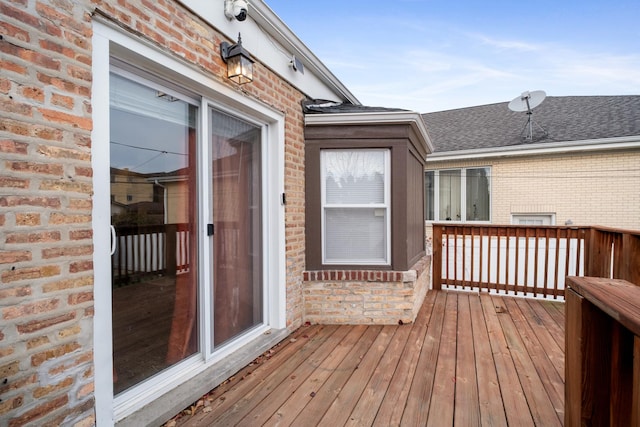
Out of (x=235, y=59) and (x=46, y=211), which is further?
(x=235, y=59)

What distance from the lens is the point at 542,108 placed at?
29.0ft

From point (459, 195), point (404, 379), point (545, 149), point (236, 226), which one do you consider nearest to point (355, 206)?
point (236, 226)

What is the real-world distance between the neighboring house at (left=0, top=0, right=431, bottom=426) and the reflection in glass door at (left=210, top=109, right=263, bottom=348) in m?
0.02

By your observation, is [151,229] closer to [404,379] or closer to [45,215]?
[45,215]

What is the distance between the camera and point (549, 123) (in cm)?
805

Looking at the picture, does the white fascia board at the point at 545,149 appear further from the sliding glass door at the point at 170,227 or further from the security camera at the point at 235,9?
the security camera at the point at 235,9

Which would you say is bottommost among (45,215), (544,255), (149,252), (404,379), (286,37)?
(404,379)

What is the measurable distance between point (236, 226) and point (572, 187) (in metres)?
7.64

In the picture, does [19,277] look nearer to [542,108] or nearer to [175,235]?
[175,235]

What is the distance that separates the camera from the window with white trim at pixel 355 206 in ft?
12.1

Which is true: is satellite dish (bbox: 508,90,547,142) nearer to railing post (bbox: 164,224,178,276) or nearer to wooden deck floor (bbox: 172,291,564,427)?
wooden deck floor (bbox: 172,291,564,427)

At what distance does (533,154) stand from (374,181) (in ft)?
18.4

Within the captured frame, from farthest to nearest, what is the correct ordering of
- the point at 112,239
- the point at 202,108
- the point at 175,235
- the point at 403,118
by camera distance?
the point at 403,118
the point at 202,108
the point at 175,235
the point at 112,239

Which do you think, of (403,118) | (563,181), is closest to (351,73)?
(563,181)
